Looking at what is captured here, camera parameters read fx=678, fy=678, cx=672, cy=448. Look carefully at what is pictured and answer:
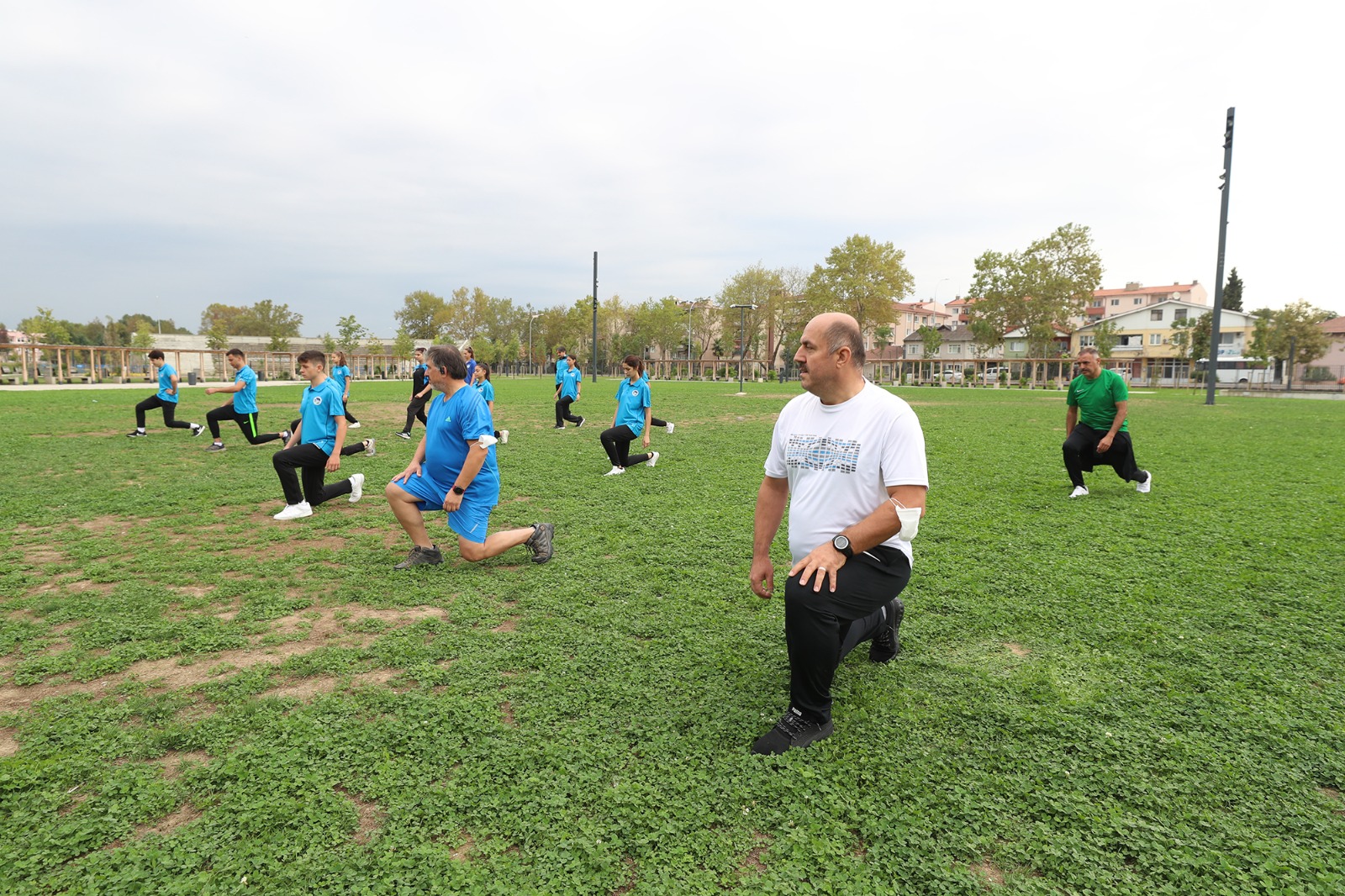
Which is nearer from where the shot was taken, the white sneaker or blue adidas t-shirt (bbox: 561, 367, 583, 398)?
the white sneaker

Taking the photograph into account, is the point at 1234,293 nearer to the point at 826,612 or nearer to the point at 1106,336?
the point at 1106,336

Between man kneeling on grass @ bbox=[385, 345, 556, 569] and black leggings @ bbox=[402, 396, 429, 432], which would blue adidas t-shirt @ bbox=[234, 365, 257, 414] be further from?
man kneeling on grass @ bbox=[385, 345, 556, 569]

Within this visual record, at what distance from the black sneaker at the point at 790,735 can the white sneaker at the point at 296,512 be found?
6291mm

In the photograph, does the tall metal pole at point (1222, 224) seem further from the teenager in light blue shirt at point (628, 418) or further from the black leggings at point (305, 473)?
the black leggings at point (305, 473)

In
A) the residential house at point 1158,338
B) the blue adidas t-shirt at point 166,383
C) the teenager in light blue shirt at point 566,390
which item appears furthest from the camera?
the residential house at point 1158,338

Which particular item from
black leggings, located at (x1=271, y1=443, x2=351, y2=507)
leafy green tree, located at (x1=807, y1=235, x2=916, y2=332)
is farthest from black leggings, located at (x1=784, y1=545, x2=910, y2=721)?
leafy green tree, located at (x1=807, y1=235, x2=916, y2=332)

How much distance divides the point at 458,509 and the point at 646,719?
274 centimetres

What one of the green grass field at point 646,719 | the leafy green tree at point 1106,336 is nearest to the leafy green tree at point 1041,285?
the leafy green tree at point 1106,336

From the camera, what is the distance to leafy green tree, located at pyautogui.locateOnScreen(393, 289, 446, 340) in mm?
103750

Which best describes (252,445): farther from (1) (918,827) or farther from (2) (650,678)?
(1) (918,827)

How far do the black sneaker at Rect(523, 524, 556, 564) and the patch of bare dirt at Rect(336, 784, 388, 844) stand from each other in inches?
122

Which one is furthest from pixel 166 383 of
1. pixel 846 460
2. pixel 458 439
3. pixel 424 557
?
pixel 846 460

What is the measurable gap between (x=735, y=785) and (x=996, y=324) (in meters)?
72.8

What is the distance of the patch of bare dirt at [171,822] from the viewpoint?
2.47m
